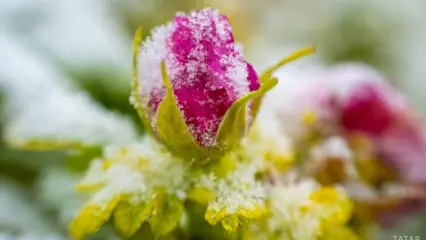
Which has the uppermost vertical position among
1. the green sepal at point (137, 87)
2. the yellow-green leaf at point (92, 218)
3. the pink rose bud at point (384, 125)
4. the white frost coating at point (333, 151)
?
the pink rose bud at point (384, 125)

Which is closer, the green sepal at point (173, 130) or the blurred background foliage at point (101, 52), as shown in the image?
the green sepal at point (173, 130)

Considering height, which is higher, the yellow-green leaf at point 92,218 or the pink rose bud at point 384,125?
the pink rose bud at point 384,125

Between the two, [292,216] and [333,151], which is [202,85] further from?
[333,151]

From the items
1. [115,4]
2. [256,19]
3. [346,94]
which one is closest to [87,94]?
[346,94]

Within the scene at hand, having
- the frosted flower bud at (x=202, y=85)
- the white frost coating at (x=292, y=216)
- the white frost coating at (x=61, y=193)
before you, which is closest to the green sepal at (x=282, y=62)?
the frosted flower bud at (x=202, y=85)

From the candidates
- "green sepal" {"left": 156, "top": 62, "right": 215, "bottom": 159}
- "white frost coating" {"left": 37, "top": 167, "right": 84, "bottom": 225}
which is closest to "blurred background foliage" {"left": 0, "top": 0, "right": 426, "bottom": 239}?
"white frost coating" {"left": 37, "top": 167, "right": 84, "bottom": 225}

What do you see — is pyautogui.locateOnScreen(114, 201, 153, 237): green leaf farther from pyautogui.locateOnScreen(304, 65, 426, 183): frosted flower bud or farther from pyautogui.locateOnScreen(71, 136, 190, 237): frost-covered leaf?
pyautogui.locateOnScreen(304, 65, 426, 183): frosted flower bud

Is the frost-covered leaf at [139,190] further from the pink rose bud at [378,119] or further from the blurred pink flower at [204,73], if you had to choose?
the pink rose bud at [378,119]
